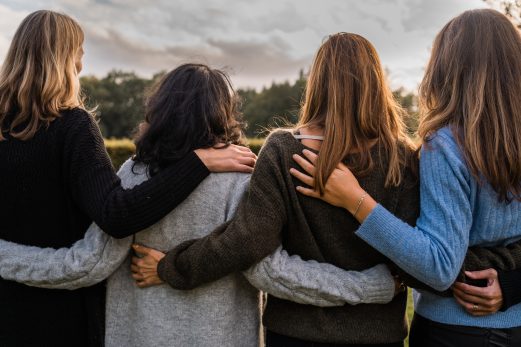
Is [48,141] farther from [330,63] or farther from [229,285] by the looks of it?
[330,63]

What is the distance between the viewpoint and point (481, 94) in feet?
6.66

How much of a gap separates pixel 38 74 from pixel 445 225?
1769mm

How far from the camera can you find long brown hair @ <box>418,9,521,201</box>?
1990mm

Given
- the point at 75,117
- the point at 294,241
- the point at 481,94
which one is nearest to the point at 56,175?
the point at 75,117

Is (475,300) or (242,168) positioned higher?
(242,168)

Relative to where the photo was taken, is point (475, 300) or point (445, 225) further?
point (475, 300)

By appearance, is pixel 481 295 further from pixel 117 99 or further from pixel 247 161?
pixel 117 99

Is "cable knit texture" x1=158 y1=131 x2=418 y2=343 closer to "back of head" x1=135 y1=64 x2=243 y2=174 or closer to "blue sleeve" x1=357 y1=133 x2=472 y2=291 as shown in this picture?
"blue sleeve" x1=357 y1=133 x2=472 y2=291

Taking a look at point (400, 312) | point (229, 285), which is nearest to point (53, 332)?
point (229, 285)

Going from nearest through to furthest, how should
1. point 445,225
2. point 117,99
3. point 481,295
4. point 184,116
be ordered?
point 445,225, point 481,295, point 184,116, point 117,99

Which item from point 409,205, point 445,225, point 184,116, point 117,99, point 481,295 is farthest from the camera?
point 117,99

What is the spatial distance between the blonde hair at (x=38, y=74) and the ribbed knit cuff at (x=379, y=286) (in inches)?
57.8

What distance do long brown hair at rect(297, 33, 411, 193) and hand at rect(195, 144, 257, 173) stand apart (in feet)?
0.93

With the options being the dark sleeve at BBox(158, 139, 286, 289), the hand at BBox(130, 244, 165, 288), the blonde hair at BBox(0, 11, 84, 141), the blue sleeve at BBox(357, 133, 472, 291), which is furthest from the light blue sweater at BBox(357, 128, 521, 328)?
the blonde hair at BBox(0, 11, 84, 141)
